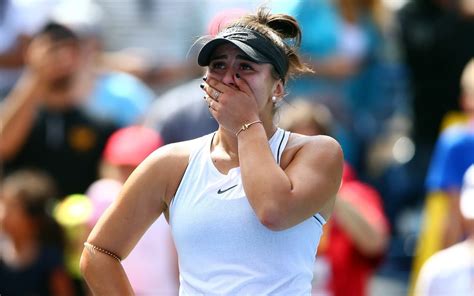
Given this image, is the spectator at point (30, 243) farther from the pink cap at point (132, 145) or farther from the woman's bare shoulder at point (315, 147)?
the woman's bare shoulder at point (315, 147)

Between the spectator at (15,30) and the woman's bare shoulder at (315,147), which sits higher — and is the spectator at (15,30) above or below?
below

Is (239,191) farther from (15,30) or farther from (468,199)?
(15,30)

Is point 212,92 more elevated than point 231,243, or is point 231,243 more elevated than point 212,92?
point 212,92

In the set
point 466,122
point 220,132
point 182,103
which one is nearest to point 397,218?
point 466,122

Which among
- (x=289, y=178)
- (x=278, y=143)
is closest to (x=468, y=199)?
(x=278, y=143)

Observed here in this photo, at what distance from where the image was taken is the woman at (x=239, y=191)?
11.1 ft

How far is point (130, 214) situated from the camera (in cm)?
358

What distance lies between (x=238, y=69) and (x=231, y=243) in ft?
1.77

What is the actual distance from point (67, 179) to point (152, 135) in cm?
78

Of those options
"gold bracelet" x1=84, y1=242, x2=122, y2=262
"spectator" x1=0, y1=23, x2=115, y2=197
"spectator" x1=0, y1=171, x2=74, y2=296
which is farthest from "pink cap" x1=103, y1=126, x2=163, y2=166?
"gold bracelet" x1=84, y1=242, x2=122, y2=262

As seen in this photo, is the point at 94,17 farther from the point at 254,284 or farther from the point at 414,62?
the point at 254,284

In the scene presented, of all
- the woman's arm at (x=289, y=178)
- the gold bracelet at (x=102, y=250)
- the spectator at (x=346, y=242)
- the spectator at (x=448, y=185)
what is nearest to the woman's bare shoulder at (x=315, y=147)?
the woman's arm at (x=289, y=178)

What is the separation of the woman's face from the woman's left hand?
2 cm

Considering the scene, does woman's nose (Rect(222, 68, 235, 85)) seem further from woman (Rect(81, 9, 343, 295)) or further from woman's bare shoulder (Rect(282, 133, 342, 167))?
woman's bare shoulder (Rect(282, 133, 342, 167))
